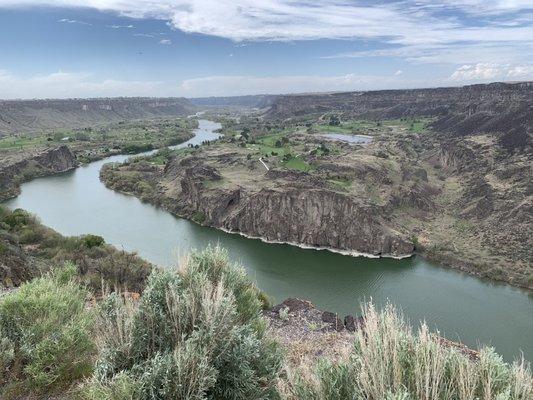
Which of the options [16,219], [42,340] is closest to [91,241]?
[16,219]

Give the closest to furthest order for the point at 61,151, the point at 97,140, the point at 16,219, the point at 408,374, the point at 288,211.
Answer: the point at 408,374
the point at 16,219
the point at 288,211
the point at 61,151
the point at 97,140

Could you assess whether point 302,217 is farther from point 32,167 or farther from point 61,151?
point 61,151

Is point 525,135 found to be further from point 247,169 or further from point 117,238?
point 117,238

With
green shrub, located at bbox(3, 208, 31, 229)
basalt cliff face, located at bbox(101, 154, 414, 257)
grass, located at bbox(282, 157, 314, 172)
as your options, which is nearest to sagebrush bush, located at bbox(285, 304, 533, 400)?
green shrub, located at bbox(3, 208, 31, 229)

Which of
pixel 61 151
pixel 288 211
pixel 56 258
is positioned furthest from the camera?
pixel 61 151

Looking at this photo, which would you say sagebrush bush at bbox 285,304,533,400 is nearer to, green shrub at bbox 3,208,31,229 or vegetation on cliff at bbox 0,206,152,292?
vegetation on cliff at bbox 0,206,152,292

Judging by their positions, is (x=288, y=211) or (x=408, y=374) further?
(x=288, y=211)

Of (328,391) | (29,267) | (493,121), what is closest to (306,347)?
(328,391)
